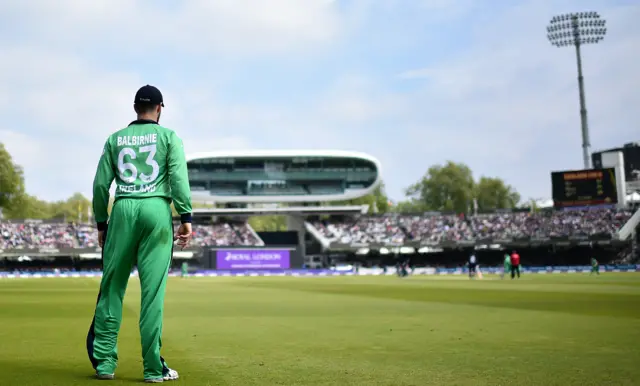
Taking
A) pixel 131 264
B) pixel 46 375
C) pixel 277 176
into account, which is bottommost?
pixel 46 375

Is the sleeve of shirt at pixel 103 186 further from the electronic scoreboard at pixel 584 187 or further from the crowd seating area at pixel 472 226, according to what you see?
the electronic scoreboard at pixel 584 187

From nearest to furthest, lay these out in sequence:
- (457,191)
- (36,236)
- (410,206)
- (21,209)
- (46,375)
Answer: (46,375), (36,236), (21,209), (457,191), (410,206)

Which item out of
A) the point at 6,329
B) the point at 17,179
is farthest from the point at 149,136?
the point at 17,179

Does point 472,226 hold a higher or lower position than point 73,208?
lower

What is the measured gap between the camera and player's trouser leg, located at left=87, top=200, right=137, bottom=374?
6.20 meters

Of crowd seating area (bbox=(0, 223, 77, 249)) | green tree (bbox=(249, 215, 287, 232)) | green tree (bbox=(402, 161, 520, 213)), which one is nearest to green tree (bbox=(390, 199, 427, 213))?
green tree (bbox=(402, 161, 520, 213))

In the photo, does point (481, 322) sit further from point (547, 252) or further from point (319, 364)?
point (547, 252)

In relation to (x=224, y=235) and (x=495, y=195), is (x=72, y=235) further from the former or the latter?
(x=495, y=195)

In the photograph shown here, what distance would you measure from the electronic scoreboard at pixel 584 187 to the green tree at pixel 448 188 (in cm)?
4577

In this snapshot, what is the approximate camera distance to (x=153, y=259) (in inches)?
245

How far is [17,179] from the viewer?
105 m

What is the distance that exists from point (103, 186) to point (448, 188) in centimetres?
12682

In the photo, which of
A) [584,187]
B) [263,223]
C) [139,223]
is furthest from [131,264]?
[263,223]

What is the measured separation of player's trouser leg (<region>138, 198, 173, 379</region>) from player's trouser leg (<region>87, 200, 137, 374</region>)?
0.13 meters
